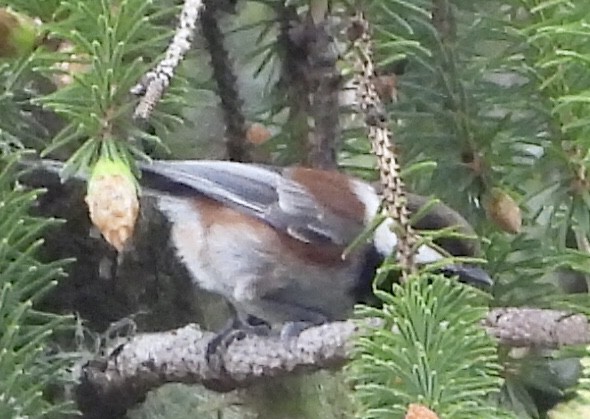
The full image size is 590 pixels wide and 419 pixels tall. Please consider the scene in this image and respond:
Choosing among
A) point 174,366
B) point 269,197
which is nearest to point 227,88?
point 269,197

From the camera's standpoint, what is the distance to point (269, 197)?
0.91m

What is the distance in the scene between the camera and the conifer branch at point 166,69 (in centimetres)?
55

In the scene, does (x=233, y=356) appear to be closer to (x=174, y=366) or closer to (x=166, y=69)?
(x=174, y=366)

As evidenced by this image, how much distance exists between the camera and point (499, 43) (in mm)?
781

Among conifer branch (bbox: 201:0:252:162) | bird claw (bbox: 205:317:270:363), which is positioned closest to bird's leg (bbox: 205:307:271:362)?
bird claw (bbox: 205:317:270:363)

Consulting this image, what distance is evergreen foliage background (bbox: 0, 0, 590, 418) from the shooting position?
539 mm

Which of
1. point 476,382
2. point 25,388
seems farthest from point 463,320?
point 25,388

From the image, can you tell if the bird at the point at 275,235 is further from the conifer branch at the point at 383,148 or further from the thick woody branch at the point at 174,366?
the conifer branch at the point at 383,148

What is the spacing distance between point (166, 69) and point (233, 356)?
236mm

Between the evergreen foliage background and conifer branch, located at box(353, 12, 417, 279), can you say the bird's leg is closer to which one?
the evergreen foliage background

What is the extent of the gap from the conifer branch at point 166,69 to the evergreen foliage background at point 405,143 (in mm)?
17

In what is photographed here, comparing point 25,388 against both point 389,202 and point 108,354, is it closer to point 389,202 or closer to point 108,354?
point 108,354

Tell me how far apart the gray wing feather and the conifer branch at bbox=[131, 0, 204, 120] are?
221 mm

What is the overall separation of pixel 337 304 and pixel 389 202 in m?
0.38
